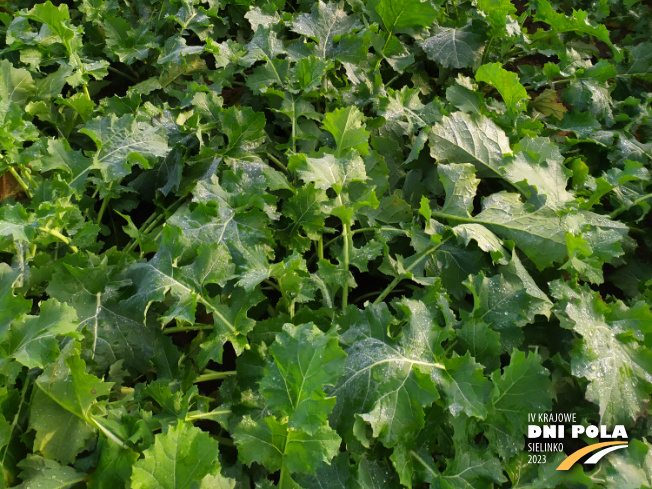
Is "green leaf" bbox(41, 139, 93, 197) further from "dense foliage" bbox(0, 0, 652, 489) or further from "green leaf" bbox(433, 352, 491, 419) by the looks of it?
"green leaf" bbox(433, 352, 491, 419)

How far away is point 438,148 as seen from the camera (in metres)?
2.34

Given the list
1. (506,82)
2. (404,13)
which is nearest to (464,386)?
(506,82)

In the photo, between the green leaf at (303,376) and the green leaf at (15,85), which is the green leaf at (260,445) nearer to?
the green leaf at (303,376)

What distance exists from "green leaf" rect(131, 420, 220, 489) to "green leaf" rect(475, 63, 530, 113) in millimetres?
2016

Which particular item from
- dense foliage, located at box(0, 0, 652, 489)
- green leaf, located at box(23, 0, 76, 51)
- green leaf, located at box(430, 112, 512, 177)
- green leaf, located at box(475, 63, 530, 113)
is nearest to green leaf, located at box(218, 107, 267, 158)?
dense foliage, located at box(0, 0, 652, 489)

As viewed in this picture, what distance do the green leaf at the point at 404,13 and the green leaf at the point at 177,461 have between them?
235 centimetres

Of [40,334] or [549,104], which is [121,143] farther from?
[549,104]

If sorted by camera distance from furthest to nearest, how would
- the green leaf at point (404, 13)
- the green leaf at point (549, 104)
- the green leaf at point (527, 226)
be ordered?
the green leaf at point (549, 104) → the green leaf at point (404, 13) → the green leaf at point (527, 226)

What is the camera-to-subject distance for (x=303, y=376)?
1457 millimetres

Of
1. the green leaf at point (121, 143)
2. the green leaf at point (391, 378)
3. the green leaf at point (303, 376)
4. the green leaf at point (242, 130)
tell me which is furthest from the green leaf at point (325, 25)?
the green leaf at point (303, 376)

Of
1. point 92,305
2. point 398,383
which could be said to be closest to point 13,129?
point 92,305

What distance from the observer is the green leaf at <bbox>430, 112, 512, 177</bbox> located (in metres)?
2.32

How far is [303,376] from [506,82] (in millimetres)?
1800

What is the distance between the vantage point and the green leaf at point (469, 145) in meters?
2.32
